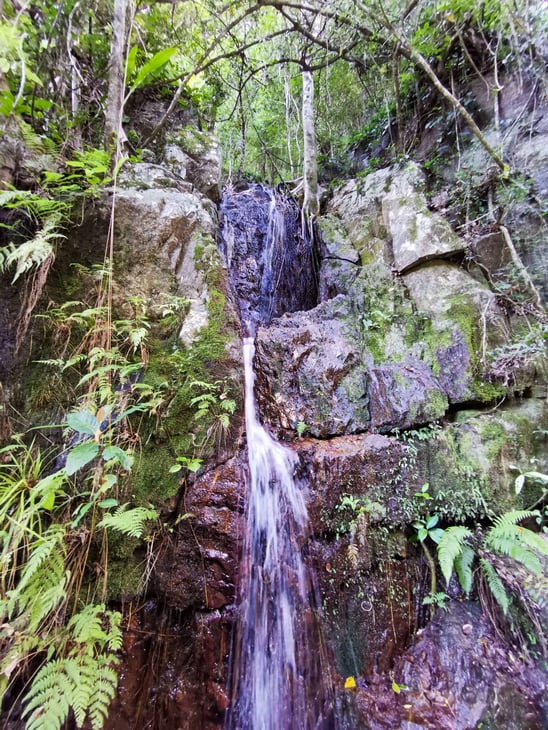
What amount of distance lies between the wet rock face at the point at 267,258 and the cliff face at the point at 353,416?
80cm

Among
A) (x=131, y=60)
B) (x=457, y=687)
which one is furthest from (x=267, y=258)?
(x=457, y=687)

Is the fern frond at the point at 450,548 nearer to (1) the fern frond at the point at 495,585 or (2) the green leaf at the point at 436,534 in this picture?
(2) the green leaf at the point at 436,534

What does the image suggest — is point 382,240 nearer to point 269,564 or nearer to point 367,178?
point 367,178

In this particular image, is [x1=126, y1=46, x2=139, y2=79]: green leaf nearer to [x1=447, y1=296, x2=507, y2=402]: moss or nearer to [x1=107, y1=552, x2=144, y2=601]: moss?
[x1=447, y1=296, x2=507, y2=402]: moss

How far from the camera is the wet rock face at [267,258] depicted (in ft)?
17.5

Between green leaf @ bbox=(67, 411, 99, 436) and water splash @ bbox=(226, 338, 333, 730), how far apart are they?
4.33ft

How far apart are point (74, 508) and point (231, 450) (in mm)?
1250

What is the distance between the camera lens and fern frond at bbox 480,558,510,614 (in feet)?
8.10

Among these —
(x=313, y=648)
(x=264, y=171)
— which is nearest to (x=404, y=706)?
(x=313, y=648)

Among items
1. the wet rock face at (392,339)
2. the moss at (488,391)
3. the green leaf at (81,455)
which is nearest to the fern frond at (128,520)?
the green leaf at (81,455)

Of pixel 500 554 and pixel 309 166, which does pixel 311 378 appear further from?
pixel 309 166

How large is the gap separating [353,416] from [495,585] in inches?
69.8

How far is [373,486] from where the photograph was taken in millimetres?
2975

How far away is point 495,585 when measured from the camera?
2523 millimetres
